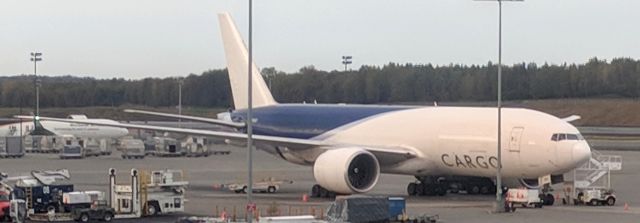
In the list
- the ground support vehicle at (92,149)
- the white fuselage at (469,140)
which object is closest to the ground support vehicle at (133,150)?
the ground support vehicle at (92,149)

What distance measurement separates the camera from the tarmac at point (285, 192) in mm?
38031

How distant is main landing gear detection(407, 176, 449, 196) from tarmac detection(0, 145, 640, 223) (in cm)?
47

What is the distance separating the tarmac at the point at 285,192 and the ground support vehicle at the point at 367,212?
4.49ft

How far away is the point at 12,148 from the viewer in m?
86.7

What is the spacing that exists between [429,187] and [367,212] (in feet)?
40.9

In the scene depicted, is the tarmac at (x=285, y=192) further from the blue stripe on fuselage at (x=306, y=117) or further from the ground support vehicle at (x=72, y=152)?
the blue stripe on fuselage at (x=306, y=117)

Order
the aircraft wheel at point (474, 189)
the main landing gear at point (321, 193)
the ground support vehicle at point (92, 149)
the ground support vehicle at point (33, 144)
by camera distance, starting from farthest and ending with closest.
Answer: the ground support vehicle at point (33, 144)
the ground support vehicle at point (92, 149)
the aircraft wheel at point (474, 189)
the main landing gear at point (321, 193)

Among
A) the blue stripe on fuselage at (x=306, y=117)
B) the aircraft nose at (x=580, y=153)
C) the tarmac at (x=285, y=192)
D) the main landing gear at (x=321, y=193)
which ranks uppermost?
the blue stripe on fuselage at (x=306, y=117)

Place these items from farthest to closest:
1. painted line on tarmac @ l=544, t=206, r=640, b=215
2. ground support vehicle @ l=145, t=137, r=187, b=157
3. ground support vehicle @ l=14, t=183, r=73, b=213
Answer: ground support vehicle @ l=145, t=137, r=187, b=157, painted line on tarmac @ l=544, t=206, r=640, b=215, ground support vehicle @ l=14, t=183, r=73, b=213

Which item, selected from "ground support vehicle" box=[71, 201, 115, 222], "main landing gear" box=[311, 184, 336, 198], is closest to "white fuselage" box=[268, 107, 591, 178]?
"main landing gear" box=[311, 184, 336, 198]

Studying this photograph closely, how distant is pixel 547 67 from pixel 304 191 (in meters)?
72.8

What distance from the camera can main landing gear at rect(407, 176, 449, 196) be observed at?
4694 centimetres

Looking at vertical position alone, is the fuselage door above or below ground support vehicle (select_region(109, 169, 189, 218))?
above

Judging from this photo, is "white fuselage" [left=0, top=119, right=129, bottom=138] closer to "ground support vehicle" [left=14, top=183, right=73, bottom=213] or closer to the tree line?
the tree line
